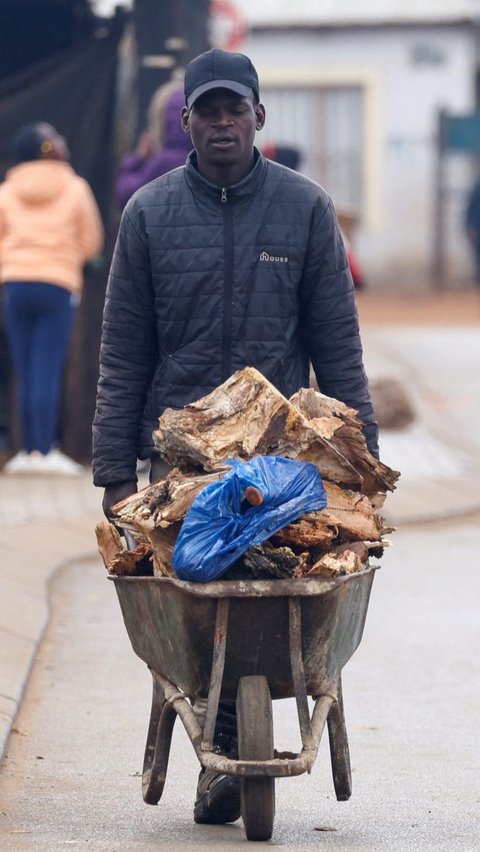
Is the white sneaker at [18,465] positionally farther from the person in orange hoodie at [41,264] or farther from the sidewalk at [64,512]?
the sidewalk at [64,512]

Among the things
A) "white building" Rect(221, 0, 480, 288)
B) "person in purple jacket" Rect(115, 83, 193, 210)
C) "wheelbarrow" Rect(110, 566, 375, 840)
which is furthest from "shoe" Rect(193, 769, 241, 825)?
"white building" Rect(221, 0, 480, 288)

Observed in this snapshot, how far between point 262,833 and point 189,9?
823cm

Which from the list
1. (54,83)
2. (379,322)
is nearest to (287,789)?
(54,83)

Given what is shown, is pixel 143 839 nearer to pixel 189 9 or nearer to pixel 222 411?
pixel 222 411

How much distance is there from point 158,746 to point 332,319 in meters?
Answer: 1.21

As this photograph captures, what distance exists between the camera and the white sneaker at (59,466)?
37.5 feet

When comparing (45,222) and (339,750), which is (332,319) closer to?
(339,750)

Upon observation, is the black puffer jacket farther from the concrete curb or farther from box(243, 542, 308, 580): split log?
the concrete curb

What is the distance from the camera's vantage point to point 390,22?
2945cm

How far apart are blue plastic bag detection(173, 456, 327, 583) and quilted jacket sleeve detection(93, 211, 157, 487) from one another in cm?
75

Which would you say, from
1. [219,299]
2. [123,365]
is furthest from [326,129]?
[219,299]

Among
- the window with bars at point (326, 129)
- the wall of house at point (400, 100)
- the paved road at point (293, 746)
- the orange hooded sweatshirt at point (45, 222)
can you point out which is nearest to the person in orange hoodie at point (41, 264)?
the orange hooded sweatshirt at point (45, 222)

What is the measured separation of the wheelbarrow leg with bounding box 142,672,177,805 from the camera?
4.95 m

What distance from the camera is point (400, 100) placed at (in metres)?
29.7
